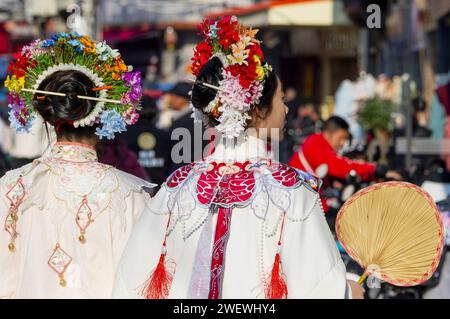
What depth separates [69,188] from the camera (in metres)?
4.17

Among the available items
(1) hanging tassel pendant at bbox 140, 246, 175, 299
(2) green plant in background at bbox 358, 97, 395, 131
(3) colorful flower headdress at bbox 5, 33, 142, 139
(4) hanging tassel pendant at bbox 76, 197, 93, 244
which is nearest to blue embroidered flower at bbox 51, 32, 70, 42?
(3) colorful flower headdress at bbox 5, 33, 142, 139

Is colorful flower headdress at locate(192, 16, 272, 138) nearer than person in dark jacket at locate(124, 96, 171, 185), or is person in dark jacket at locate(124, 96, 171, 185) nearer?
colorful flower headdress at locate(192, 16, 272, 138)

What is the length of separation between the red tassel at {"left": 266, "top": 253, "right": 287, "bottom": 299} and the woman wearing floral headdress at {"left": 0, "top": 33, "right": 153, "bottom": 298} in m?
0.91

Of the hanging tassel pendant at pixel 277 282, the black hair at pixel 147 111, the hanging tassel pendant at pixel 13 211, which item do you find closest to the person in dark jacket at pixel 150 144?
the black hair at pixel 147 111

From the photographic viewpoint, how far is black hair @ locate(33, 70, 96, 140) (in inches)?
165

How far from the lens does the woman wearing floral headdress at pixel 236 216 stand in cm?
345

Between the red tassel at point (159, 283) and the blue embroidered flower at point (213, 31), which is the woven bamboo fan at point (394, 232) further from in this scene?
the blue embroidered flower at point (213, 31)

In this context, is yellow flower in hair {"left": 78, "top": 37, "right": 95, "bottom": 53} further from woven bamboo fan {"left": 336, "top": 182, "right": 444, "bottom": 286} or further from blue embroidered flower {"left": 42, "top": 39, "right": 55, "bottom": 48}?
woven bamboo fan {"left": 336, "top": 182, "right": 444, "bottom": 286}

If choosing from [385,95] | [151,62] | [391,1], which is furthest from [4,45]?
[385,95]

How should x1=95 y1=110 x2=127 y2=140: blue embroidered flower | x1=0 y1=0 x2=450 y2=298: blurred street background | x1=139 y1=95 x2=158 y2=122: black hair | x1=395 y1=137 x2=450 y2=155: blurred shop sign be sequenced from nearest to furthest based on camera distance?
x1=95 y1=110 x2=127 y2=140: blue embroidered flower → x1=139 y1=95 x2=158 y2=122: black hair → x1=0 y1=0 x2=450 y2=298: blurred street background → x1=395 y1=137 x2=450 y2=155: blurred shop sign

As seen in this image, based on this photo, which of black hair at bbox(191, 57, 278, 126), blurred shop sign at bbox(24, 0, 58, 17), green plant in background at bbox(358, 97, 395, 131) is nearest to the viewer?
black hair at bbox(191, 57, 278, 126)

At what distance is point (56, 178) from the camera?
4191mm

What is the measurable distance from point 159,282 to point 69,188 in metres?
0.80
